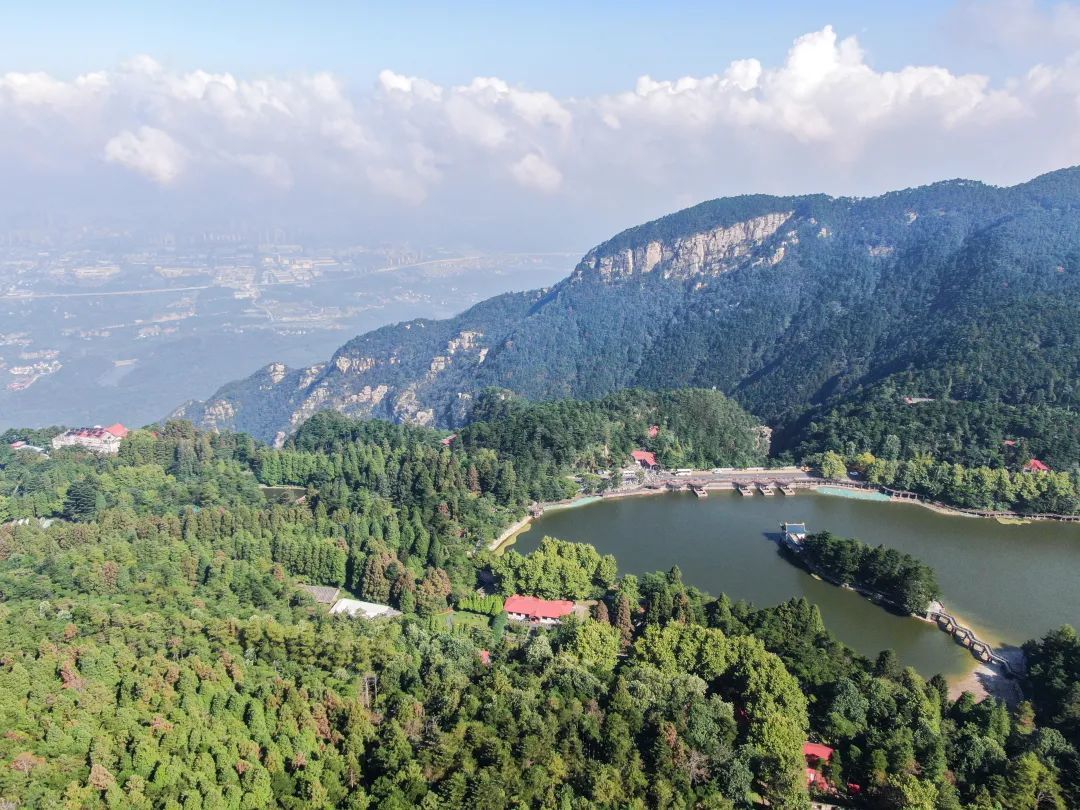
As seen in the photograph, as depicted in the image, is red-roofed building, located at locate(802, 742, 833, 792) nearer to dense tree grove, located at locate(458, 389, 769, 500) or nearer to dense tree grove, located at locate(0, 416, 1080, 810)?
dense tree grove, located at locate(0, 416, 1080, 810)

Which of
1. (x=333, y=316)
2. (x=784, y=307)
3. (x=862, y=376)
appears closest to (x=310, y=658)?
(x=862, y=376)

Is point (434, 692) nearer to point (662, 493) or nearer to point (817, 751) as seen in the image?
point (817, 751)

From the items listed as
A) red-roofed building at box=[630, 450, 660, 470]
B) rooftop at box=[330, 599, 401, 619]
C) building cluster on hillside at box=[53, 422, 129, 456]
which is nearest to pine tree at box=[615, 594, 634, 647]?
rooftop at box=[330, 599, 401, 619]

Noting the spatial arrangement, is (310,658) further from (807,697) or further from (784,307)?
(784,307)

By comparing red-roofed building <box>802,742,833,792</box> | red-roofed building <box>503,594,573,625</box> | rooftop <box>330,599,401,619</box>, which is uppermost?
rooftop <box>330,599,401,619</box>

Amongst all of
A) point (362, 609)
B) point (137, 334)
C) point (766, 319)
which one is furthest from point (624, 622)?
point (137, 334)

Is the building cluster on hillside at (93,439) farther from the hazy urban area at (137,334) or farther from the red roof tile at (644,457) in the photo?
the hazy urban area at (137,334)

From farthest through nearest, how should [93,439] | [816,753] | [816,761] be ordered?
[93,439] → [816,753] → [816,761]
